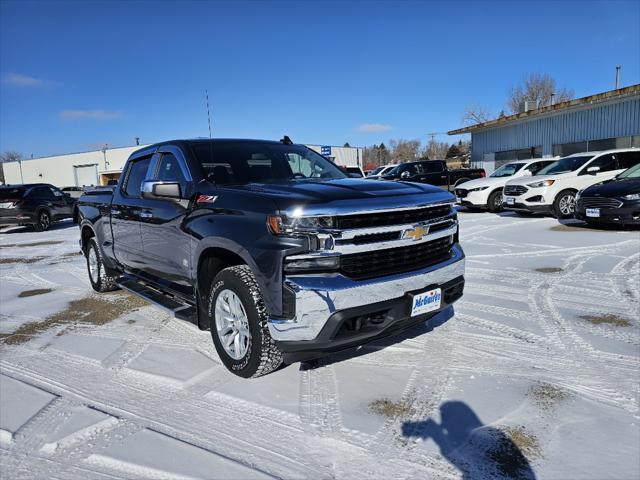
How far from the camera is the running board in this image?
12.5ft

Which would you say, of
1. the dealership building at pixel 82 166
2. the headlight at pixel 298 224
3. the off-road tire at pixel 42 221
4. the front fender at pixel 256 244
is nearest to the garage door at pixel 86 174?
the dealership building at pixel 82 166

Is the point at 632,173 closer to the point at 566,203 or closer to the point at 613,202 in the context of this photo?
the point at 613,202

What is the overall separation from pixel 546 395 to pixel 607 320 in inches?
71.9

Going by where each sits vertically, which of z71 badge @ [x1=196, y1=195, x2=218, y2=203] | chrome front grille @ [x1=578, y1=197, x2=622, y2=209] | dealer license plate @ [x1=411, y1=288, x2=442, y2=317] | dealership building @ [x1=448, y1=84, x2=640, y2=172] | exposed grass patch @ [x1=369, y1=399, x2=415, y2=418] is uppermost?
dealership building @ [x1=448, y1=84, x2=640, y2=172]

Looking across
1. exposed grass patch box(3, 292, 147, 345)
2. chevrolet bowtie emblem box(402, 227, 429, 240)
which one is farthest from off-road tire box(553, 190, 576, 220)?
exposed grass patch box(3, 292, 147, 345)

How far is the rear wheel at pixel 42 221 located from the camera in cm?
1517

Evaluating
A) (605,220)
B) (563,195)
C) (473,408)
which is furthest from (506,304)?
(563,195)

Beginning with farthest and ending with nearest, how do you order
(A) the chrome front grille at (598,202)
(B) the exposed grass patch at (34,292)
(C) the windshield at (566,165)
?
(C) the windshield at (566,165), (A) the chrome front grille at (598,202), (B) the exposed grass patch at (34,292)

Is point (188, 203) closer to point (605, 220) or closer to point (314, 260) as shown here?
point (314, 260)

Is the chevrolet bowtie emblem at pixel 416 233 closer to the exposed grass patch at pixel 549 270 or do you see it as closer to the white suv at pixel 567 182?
the exposed grass patch at pixel 549 270

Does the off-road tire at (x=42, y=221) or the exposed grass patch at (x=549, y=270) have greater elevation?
the off-road tire at (x=42, y=221)

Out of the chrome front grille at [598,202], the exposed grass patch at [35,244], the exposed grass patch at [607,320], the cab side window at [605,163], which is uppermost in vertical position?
the cab side window at [605,163]

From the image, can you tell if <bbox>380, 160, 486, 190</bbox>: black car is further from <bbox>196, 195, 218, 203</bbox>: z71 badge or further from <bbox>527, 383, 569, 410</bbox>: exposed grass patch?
<bbox>527, 383, 569, 410</bbox>: exposed grass patch

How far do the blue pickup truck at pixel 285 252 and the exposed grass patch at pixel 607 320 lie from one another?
1.69 meters
